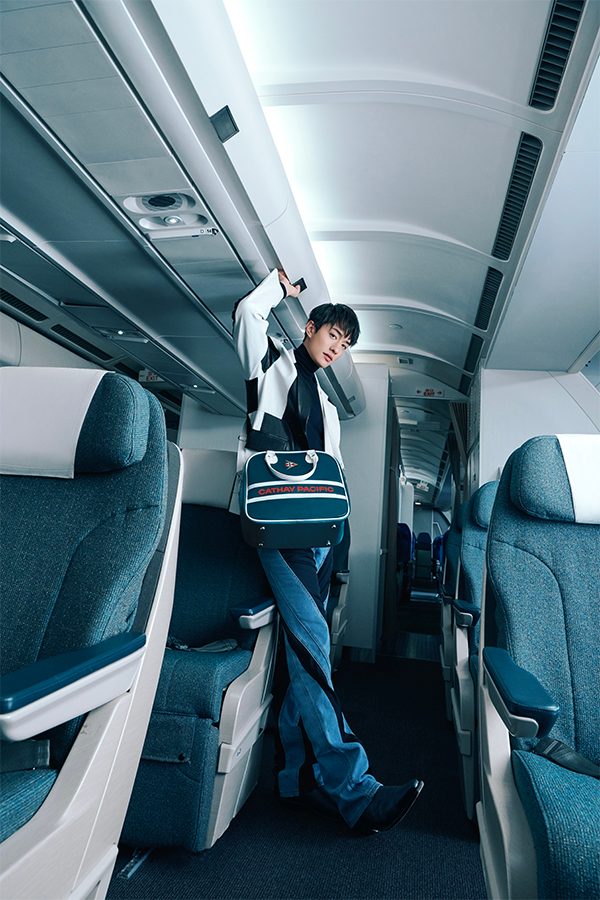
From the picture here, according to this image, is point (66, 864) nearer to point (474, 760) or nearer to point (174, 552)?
point (174, 552)

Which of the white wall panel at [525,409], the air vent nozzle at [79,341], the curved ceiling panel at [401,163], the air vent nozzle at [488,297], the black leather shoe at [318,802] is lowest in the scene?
the black leather shoe at [318,802]

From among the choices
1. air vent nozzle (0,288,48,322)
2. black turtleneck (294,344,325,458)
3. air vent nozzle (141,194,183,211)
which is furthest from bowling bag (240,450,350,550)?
air vent nozzle (0,288,48,322)

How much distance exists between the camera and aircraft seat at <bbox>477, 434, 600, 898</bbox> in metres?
1.12

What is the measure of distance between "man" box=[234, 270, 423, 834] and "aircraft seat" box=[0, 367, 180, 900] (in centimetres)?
86

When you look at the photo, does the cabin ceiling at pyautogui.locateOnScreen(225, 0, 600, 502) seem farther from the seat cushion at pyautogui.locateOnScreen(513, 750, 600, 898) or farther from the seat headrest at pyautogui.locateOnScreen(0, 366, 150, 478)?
the seat cushion at pyautogui.locateOnScreen(513, 750, 600, 898)

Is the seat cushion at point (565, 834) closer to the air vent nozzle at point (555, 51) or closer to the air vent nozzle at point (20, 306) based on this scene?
the air vent nozzle at point (555, 51)

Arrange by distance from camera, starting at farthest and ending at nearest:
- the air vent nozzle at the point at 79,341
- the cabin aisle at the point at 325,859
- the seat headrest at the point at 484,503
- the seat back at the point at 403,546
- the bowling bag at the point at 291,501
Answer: the seat back at the point at 403,546 < the air vent nozzle at the point at 79,341 < the seat headrest at the point at 484,503 < the bowling bag at the point at 291,501 < the cabin aisle at the point at 325,859

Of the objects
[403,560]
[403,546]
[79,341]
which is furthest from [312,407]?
[403,560]

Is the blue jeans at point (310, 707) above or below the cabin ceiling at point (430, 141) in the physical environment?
below

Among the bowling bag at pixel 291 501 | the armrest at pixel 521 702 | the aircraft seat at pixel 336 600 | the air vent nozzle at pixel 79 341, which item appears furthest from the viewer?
the air vent nozzle at pixel 79 341

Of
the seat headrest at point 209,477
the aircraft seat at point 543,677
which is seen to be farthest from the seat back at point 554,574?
the seat headrest at point 209,477

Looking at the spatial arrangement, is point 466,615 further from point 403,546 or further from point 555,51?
point 403,546

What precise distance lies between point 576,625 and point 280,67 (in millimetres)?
2705

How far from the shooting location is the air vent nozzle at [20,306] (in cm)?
511
